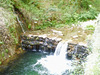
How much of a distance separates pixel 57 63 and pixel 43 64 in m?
0.83

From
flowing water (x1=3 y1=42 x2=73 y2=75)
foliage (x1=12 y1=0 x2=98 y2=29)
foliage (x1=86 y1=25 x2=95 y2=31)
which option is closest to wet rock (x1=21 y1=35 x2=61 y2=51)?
flowing water (x1=3 y1=42 x2=73 y2=75)

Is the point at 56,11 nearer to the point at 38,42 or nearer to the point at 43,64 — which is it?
the point at 38,42

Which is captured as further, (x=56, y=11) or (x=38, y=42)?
(x=56, y=11)

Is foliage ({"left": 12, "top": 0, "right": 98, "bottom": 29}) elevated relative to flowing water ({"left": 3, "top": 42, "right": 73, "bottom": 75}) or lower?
elevated

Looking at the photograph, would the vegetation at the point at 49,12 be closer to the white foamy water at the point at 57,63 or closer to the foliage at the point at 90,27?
the foliage at the point at 90,27

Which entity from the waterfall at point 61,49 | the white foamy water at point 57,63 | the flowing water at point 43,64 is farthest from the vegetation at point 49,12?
the waterfall at point 61,49

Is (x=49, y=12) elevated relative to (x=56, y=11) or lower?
lower

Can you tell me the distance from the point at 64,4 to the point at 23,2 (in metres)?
4.75

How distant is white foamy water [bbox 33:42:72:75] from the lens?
6181 millimetres

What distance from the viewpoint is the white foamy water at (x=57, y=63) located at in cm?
618

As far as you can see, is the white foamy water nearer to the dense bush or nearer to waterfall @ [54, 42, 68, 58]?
waterfall @ [54, 42, 68, 58]

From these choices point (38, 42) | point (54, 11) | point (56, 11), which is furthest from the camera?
point (56, 11)

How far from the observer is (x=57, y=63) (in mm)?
6879

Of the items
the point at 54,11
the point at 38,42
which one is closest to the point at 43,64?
the point at 38,42
